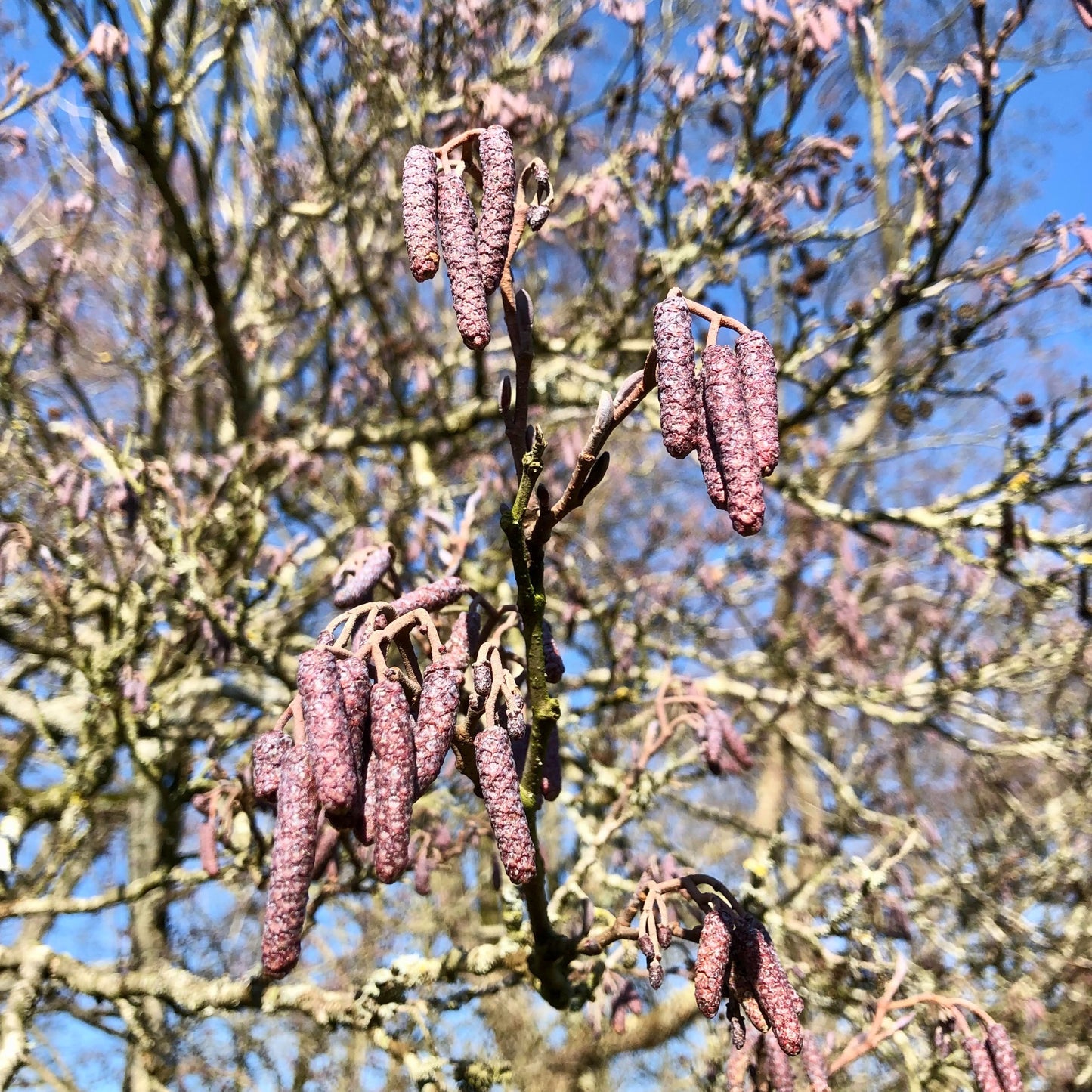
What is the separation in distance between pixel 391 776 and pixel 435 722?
120mm

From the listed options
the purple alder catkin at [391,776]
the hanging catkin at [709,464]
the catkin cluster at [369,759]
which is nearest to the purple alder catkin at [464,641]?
the catkin cluster at [369,759]

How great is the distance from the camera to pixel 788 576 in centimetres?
Result: 846

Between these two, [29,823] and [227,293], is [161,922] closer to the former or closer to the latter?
[29,823]

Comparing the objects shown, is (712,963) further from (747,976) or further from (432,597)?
(432,597)

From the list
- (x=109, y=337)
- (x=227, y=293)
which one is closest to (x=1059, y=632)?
(x=227, y=293)

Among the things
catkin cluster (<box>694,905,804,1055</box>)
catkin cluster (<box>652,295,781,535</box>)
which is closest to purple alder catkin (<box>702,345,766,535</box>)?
catkin cluster (<box>652,295,781,535</box>)

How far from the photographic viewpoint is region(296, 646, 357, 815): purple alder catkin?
4.44ft

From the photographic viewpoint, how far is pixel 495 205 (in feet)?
4.89

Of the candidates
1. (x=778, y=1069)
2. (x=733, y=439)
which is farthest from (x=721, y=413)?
(x=778, y=1069)

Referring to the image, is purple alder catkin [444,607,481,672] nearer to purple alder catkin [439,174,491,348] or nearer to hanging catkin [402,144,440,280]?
purple alder catkin [439,174,491,348]

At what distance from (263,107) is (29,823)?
7.18 meters

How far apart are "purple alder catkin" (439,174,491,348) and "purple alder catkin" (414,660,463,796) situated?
0.56m

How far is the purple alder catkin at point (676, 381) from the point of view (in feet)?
4.51

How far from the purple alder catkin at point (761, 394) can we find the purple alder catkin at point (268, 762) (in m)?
0.96
